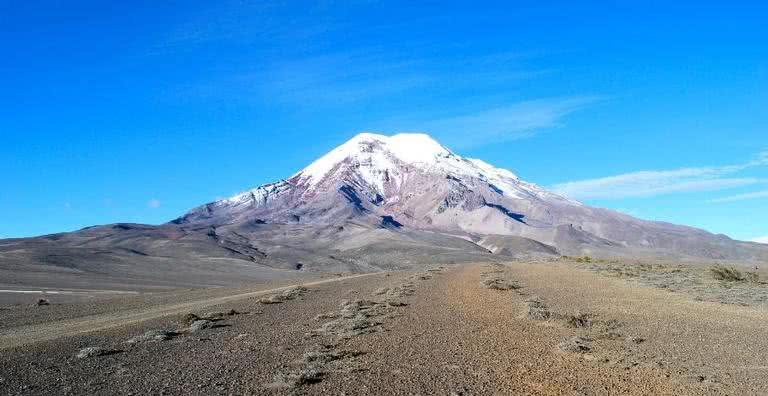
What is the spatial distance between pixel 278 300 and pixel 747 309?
18.2 meters

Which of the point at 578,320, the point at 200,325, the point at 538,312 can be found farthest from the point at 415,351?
the point at 200,325

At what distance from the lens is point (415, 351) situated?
13844 millimetres

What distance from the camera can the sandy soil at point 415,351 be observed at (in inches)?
424

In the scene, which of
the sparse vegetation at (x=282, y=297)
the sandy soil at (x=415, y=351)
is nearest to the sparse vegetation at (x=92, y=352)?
the sandy soil at (x=415, y=351)

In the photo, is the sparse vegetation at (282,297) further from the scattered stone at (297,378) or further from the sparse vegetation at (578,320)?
the scattered stone at (297,378)

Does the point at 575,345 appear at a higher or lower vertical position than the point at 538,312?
lower

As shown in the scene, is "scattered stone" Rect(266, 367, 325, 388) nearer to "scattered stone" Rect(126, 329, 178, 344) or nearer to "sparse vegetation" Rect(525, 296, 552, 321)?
"scattered stone" Rect(126, 329, 178, 344)

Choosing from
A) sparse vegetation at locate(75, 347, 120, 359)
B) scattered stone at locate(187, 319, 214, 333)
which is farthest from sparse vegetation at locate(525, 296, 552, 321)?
sparse vegetation at locate(75, 347, 120, 359)

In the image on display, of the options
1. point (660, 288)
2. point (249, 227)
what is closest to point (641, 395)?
point (660, 288)

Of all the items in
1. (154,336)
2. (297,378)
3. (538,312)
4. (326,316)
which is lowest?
(297,378)

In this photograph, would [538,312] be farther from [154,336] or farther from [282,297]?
[282,297]

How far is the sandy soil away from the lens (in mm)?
10766

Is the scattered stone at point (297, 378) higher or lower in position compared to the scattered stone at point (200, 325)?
lower

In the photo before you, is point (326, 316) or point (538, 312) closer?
point (538, 312)
